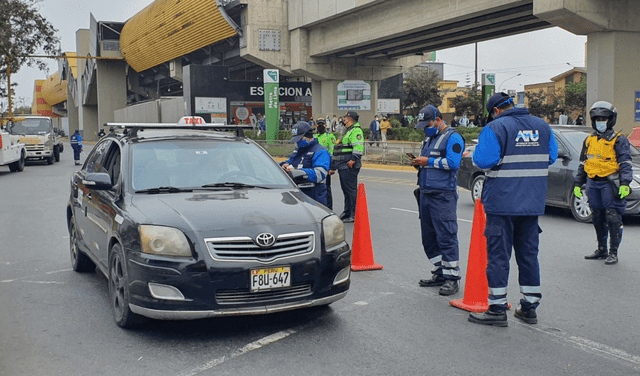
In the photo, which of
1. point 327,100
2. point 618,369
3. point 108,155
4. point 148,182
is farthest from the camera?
point 327,100

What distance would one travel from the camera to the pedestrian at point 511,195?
5352 millimetres

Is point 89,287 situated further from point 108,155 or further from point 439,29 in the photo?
point 439,29

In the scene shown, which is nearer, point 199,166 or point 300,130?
point 199,166

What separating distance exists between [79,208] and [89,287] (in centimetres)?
89

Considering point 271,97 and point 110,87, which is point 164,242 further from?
point 110,87

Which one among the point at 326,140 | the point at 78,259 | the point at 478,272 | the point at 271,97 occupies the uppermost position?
the point at 271,97

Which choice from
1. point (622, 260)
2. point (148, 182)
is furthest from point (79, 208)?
point (622, 260)

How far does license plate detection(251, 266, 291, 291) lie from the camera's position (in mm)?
4801

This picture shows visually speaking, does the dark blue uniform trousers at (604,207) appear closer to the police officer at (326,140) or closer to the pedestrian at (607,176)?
the pedestrian at (607,176)

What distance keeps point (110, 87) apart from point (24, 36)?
2722 centimetres

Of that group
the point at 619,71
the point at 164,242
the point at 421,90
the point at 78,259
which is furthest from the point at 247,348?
the point at 421,90

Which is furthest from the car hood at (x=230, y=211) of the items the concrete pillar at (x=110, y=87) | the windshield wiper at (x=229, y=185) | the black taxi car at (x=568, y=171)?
the concrete pillar at (x=110, y=87)

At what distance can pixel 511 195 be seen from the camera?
5.34 m

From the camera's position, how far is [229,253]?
480 centimetres
